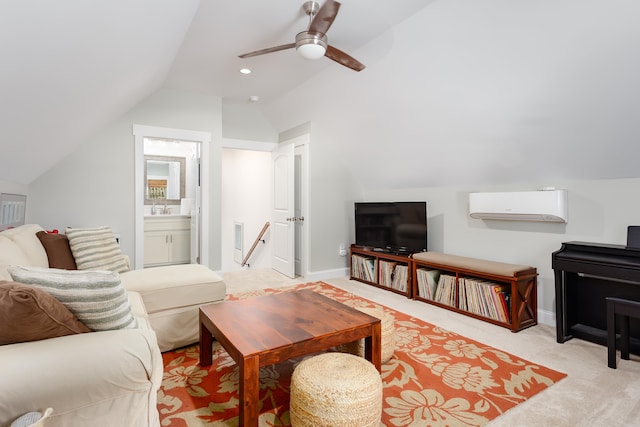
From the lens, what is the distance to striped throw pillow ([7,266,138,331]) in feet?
4.14

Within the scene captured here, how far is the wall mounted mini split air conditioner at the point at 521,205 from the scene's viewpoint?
9.23ft

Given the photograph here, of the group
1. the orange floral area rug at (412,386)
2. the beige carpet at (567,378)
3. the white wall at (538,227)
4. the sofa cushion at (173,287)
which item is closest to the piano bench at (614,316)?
the beige carpet at (567,378)

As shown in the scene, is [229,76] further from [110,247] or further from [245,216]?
[245,216]

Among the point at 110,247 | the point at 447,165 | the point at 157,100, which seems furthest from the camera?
the point at 157,100

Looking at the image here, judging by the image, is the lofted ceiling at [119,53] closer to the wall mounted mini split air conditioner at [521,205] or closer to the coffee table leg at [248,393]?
the coffee table leg at [248,393]

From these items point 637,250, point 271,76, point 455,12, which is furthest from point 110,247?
point 637,250

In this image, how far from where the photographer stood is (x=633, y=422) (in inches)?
64.5

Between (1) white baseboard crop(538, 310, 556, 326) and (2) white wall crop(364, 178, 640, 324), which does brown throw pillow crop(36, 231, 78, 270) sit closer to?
(2) white wall crop(364, 178, 640, 324)

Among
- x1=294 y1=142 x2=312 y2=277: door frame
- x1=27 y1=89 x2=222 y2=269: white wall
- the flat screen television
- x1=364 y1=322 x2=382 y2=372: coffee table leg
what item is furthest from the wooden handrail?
x1=364 y1=322 x2=382 y2=372: coffee table leg

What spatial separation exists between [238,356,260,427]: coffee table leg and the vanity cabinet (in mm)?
4350

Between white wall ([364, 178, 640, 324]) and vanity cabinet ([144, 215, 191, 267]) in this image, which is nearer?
white wall ([364, 178, 640, 324])

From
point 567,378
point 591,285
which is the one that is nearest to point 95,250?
point 567,378

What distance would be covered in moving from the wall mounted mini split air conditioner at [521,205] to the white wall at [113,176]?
328 centimetres

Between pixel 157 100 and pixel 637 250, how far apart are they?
4.95 m
